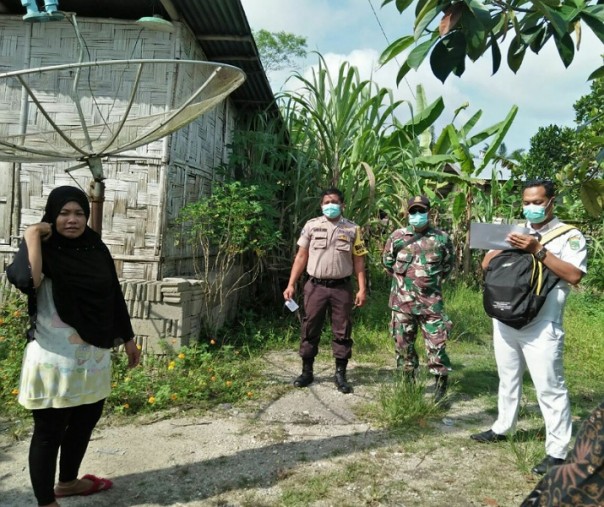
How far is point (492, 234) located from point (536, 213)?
0.29m

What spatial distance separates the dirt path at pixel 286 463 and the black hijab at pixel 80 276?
930 mm

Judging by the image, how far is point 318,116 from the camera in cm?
607

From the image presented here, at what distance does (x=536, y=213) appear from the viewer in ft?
9.84

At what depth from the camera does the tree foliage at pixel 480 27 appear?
46.9 inches

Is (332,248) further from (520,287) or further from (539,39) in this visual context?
(539,39)

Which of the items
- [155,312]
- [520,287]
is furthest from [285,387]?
[520,287]

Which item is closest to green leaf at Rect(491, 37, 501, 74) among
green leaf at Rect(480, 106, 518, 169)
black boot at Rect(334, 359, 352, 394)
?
black boot at Rect(334, 359, 352, 394)

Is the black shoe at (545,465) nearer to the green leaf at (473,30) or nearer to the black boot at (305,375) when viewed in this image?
the black boot at (305,375)

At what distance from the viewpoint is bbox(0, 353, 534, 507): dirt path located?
2.73m

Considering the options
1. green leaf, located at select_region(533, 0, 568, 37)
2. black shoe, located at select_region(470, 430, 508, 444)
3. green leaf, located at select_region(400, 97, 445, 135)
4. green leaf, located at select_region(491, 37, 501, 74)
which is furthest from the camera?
green leaf, located at select_region(400, 97, 445, 135)

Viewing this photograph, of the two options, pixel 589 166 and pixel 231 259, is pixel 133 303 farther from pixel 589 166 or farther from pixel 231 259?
pixel 589 166

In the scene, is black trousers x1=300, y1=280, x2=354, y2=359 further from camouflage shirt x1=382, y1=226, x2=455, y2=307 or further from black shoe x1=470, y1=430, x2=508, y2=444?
black shoe x1=470, y1=430, x2=508, y2=444

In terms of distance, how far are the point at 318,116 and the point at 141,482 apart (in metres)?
4.44

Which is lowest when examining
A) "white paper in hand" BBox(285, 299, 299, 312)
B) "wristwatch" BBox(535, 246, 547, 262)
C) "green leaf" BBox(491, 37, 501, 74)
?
"white paper in hand" BBox(285, 299, 299, 312)
